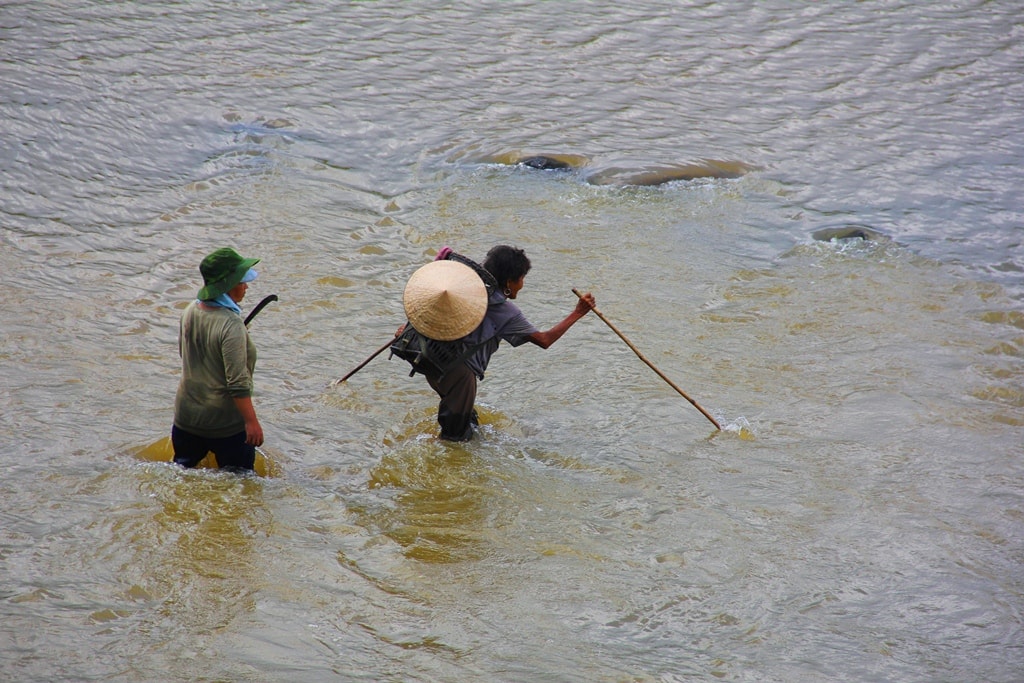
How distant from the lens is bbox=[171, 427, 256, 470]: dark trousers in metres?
5.22

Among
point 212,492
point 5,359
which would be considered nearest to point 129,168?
point 5,359

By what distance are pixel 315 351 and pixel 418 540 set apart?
2.54 m

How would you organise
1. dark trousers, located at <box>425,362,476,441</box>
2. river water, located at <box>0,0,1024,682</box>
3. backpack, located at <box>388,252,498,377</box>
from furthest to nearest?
dark trousers, located at <box>425,362,476,441</box>
backpack, located at <box>388,252,498,377</box>
river water, located at <box>0,0,1024,682</box>

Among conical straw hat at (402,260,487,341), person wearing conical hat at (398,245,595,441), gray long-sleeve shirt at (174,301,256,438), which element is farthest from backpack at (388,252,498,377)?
gray long-sleeve shirt at (174,301,256,438)

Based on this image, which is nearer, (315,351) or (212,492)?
(212,492)

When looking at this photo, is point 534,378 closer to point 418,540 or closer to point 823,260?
point 418,540

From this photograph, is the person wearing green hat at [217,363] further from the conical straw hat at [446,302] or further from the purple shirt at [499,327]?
the purple shirt at [499,327]

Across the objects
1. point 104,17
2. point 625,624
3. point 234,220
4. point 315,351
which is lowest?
point 625,624

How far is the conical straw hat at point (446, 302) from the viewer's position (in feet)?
17.7

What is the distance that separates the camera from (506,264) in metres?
5.75

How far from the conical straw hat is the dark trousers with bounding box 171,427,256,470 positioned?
116 centimetres

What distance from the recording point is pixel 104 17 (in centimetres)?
1270

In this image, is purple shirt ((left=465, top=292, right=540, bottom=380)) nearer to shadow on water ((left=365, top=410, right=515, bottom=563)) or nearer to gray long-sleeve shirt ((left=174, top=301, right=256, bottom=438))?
shadow on water ((left=365, top=410, right=515, bottom=563))

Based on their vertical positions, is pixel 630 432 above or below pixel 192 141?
below
